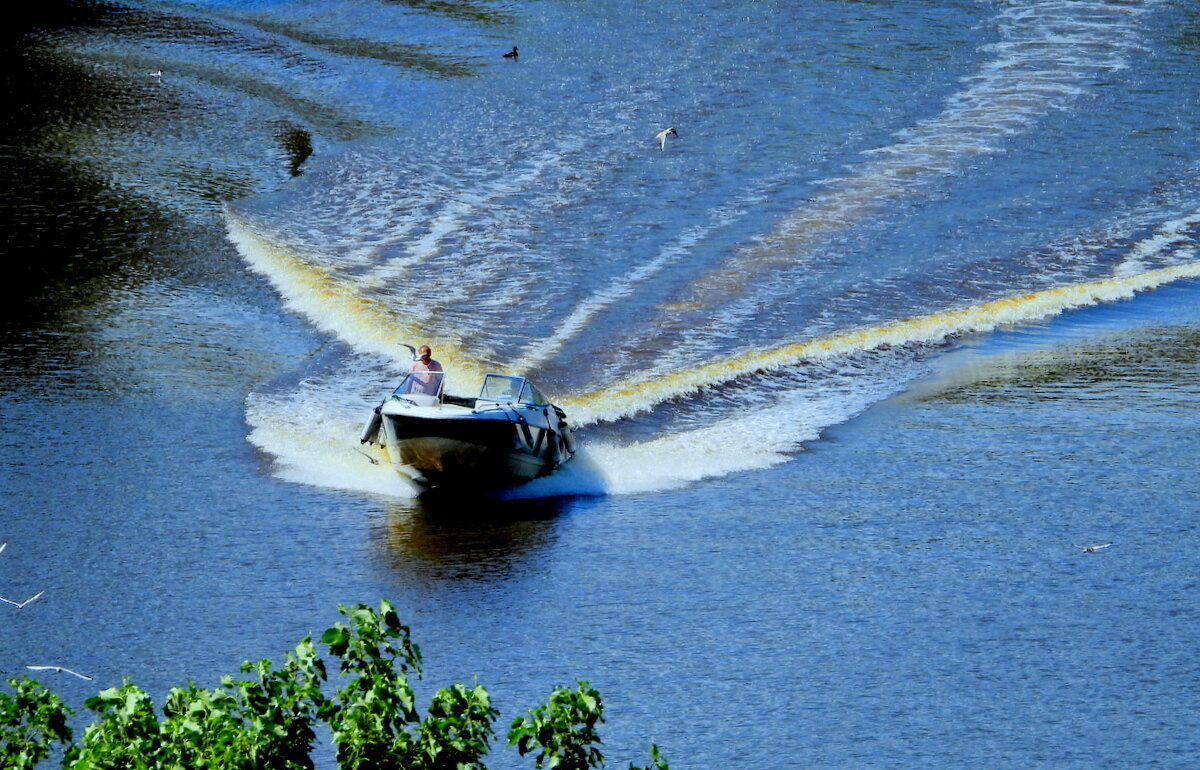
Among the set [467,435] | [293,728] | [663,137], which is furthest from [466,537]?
[663,137]

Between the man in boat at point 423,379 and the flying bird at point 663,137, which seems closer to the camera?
the man in boat at point 423,379

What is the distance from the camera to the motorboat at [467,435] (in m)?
17.8

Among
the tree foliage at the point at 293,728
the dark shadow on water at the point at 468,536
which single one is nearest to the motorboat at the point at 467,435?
the dark shadow on water at the point at 468,536

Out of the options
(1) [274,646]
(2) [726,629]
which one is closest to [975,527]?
(2) [726,629]

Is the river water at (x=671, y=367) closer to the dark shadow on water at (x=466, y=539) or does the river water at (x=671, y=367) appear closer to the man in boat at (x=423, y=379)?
the dark shadow on water at (x=466, y=539)

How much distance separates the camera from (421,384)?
18.8 m

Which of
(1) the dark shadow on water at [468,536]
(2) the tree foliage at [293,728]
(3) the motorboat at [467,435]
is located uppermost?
(2) the tree foliage at [293,728]

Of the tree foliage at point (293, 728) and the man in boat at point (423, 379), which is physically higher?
the tree foliage at point (293, 728)

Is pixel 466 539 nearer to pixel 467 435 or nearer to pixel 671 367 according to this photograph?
pixel 467 435

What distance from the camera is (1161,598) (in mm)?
15055

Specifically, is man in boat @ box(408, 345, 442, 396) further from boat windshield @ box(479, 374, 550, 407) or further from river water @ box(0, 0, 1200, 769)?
river water @ box(0, 0, 1200, 769)

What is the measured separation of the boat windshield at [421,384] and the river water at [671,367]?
120 cm

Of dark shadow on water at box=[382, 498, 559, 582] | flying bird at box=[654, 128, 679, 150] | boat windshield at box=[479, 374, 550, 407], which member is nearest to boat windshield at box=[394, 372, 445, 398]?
boat windshield at box=[479, 374, 550, 407]

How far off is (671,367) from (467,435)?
222 inches
